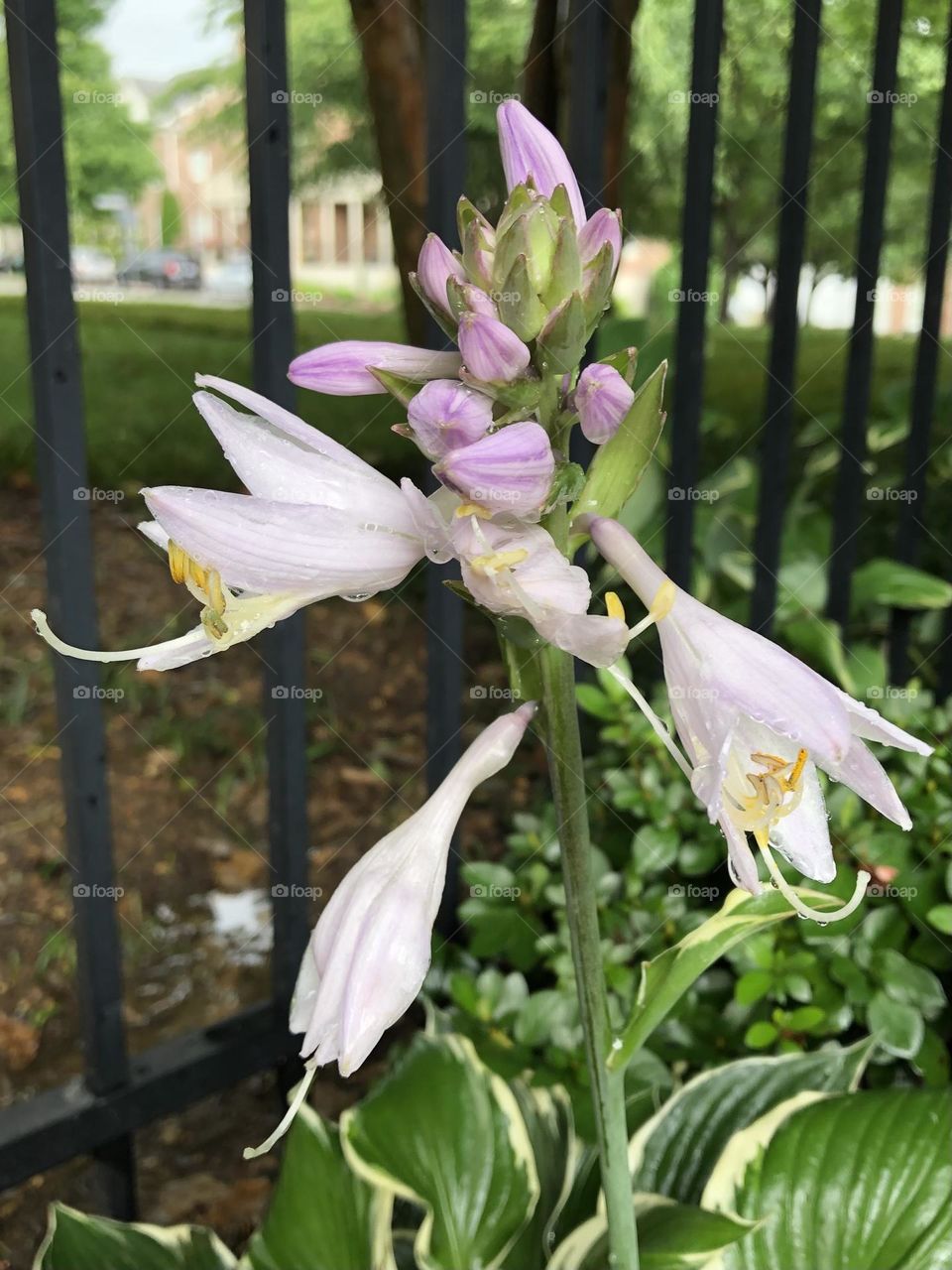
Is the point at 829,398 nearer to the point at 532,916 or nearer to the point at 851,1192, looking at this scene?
the point at 532,916

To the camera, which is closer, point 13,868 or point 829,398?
point 13,868

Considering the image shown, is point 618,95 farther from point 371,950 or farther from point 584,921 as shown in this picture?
point 371,950

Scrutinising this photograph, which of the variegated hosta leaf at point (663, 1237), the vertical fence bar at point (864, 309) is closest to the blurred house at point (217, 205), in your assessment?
the vertical fence bar at point (864, 309)

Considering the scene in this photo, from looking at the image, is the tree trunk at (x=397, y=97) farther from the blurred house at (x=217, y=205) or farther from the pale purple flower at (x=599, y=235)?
the blurred house at (x=217, y=205)

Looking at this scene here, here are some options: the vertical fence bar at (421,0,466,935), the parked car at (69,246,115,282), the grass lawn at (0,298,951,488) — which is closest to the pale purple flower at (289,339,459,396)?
the vertical fence bar at (421,0,466,935)

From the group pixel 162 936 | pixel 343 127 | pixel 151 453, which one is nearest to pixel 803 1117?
pixel 162 936

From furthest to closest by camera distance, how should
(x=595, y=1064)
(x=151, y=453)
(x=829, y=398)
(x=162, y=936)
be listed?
(x=829, y=398) < (x=151, y=453) < (x=162, y=936) < (x=595, y=1064)

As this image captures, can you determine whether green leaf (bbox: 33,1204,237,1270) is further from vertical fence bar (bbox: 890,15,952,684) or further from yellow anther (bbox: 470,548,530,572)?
vertical fence bar (bbox: 890,15,952,684)

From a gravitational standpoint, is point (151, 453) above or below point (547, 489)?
below
